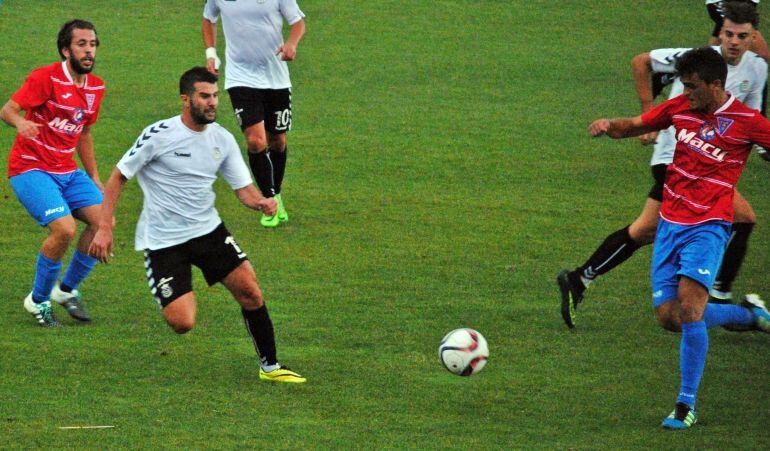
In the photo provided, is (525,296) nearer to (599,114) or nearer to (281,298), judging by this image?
(281,298)

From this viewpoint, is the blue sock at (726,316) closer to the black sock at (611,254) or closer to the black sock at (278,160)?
the black sock at (611,254)


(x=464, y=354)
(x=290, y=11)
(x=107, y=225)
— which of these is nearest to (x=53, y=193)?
(x=107, y=225)

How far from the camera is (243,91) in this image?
12.4 meters

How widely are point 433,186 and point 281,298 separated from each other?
4139 millimetres

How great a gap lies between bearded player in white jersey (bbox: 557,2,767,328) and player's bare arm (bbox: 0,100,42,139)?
403 centimetres

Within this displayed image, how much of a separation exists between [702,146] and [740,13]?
1436 millimetres

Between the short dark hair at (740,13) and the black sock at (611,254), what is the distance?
5.94ft

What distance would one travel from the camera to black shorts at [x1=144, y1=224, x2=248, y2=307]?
830 centimetres

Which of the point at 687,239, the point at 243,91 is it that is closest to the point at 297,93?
the point at 243,91

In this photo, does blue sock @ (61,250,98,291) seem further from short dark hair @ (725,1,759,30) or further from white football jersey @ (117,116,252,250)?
short dark hair @ (725,1,759,30)

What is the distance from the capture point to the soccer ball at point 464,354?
8062mm

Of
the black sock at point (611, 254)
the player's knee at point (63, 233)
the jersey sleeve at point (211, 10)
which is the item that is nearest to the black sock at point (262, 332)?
the player's knee at point (63, 233)

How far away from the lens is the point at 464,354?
8.06 meters

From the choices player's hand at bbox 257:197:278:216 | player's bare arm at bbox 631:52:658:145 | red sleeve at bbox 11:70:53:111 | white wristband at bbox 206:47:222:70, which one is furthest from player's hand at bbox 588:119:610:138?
white wristband at bbox 206:47:222:70
